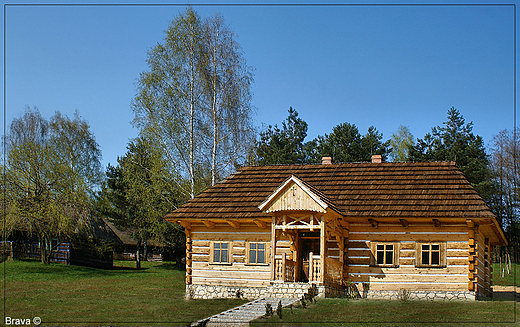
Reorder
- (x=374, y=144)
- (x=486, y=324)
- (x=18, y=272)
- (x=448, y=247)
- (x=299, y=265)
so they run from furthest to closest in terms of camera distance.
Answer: (x=374, y=144) < (x=18, y=272) < (x=299, y=265) < (x=448, y=247) < (x=486, y=324)

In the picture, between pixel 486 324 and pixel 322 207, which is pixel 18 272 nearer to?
pixel 322 207

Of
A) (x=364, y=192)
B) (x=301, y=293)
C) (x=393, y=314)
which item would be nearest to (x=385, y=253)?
(x=364, y=192)

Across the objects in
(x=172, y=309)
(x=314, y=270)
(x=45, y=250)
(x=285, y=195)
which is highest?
(x=285, y=195)

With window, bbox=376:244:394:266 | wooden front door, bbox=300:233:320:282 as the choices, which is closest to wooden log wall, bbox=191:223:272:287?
wooden front door, bbox=300:233:320:282

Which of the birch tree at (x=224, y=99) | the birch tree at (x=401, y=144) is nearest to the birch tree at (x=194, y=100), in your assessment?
the birch tree at (x=224, y=99)

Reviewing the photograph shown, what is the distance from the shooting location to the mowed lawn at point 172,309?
14836 millimetres

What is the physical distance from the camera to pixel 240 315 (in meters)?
15.9

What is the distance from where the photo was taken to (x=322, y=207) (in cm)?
1942

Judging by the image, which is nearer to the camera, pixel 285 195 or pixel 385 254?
pixel 285 195

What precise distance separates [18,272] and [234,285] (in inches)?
530

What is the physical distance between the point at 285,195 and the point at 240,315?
548 centimetres

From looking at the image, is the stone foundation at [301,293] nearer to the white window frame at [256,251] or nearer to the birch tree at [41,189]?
the white window frame at [256,251]

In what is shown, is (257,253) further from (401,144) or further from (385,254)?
(401,144)

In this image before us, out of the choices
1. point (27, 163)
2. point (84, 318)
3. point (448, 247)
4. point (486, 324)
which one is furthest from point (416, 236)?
point (27, 163)
